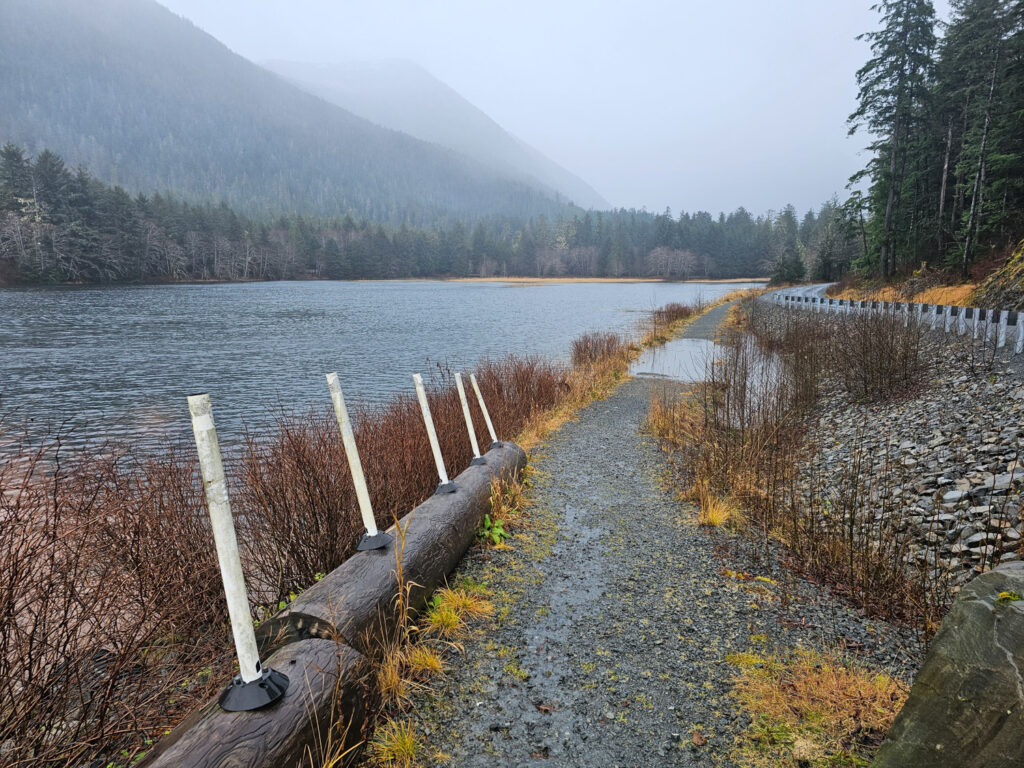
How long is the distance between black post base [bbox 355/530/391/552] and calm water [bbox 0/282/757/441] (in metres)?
3.49

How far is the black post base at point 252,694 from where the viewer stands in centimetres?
216

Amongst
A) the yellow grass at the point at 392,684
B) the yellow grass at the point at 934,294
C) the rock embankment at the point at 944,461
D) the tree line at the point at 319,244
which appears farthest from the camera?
the tree line at the point at 319,244

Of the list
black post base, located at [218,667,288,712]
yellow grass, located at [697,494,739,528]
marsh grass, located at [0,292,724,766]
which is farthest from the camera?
yellow grass, located at [697,494,739,528]

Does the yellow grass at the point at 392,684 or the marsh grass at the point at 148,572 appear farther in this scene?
the yellow grass at the point at 392,684

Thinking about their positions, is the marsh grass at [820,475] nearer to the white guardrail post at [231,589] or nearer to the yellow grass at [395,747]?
the yellow grass at [395,747]

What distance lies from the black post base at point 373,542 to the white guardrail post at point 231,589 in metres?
1.42

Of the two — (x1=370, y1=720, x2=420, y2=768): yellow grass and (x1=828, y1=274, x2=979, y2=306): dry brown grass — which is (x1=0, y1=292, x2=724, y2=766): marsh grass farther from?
(x1=828, y1=274, x2=979, y2=306): dry brown grass

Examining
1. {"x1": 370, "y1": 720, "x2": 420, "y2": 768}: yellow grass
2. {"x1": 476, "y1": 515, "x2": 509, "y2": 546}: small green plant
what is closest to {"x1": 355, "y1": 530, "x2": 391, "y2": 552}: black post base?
{"x1": 370, "y1": 720, "x2": 420, "y2": 768}: yellow grass

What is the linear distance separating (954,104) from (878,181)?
8528mm

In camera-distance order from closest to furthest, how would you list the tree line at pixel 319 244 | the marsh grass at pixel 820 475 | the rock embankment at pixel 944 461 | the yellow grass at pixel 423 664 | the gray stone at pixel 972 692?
the gray stone at pixel 972 692 < the yellow grass at pixel 423 664 < the marsh grass at pixel 820 475 < the rock embankment at pixel 944 461 < the tree line at pixel 319 244

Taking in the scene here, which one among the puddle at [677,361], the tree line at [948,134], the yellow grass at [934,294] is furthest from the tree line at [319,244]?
the puddle at [677,361]

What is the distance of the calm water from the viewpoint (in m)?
13.3

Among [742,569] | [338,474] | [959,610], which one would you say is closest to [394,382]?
[338,474]

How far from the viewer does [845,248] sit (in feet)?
198
